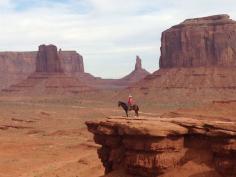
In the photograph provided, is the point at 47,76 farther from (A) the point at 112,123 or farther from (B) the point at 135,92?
(A) the point at 112,123

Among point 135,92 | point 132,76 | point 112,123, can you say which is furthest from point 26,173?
point 132,76

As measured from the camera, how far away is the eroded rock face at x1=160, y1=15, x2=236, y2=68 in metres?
116

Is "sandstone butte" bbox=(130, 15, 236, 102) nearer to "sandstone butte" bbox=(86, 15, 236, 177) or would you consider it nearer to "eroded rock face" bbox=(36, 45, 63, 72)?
"eroded rock face" bbox=(36, 45, 63, 72)

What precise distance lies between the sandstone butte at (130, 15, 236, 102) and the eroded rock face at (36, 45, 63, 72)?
3818 centimetres

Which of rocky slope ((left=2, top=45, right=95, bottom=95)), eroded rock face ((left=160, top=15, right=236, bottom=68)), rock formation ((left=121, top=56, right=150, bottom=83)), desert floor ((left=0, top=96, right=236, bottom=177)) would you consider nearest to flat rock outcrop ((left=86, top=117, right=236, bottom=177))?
desert floor ((left=0, top=96, right=236, bottom=177))

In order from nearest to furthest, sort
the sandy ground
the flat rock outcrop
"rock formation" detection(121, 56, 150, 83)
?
the flat rock outcrop
the sandy ground
"rock formation" detection(121, 56, 150, 83)

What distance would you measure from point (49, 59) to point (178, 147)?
141918 millimetres

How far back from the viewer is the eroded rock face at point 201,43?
116 metres

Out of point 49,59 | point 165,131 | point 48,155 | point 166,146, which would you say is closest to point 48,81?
point 49,59

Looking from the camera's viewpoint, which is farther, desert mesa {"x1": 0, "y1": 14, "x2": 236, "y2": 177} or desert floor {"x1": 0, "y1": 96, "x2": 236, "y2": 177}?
desert floor {"x1": 0, "y1": 96, "x2": 236, "y2": 177}

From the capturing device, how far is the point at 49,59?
155500 mm

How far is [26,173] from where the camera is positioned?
91.1ft

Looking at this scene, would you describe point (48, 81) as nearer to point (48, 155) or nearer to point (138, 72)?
point (138, 72)

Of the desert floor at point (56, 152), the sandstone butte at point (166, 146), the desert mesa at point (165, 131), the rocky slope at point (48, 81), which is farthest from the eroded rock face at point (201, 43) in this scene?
the sandstone butte at point (166, 146)
